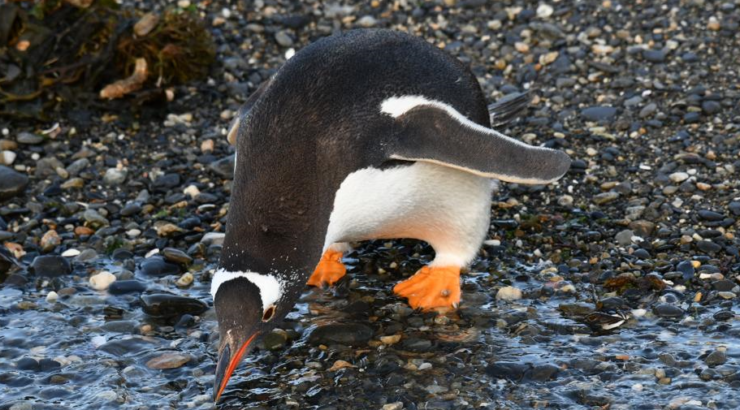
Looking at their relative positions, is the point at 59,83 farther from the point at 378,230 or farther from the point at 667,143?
the point at 667,143

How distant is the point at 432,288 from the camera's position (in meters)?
4.98

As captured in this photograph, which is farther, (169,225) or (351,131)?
(169,225)

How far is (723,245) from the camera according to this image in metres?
5.21

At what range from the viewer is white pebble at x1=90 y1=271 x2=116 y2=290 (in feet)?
17.3

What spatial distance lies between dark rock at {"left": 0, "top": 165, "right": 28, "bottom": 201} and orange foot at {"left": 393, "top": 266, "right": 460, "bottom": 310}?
2.41m

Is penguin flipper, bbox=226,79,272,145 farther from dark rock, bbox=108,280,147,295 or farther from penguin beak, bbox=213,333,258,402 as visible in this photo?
penguin beak, bbox=213,333,258,402

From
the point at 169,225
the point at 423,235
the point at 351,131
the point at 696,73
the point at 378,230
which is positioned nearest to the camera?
the point at 351,131

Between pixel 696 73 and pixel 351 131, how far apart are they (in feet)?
10.4

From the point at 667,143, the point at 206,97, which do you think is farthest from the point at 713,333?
the point at 206,97

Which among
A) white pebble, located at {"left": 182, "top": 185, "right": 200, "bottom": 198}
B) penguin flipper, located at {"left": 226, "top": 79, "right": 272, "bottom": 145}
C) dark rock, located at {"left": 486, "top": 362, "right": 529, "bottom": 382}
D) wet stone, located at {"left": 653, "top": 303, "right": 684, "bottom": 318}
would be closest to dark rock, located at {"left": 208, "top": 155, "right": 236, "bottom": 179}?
white pebble, located at {"left": 182, "top": 185, "right": 200, "bottom": 198}

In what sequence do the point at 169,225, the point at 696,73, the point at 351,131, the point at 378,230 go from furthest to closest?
the point at 696,73, the point at 169,225, the point at 378,230, the point at 351,131

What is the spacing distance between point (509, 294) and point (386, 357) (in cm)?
79

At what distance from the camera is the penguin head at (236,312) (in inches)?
157

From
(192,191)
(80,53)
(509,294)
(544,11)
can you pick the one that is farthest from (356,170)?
(544,11)
